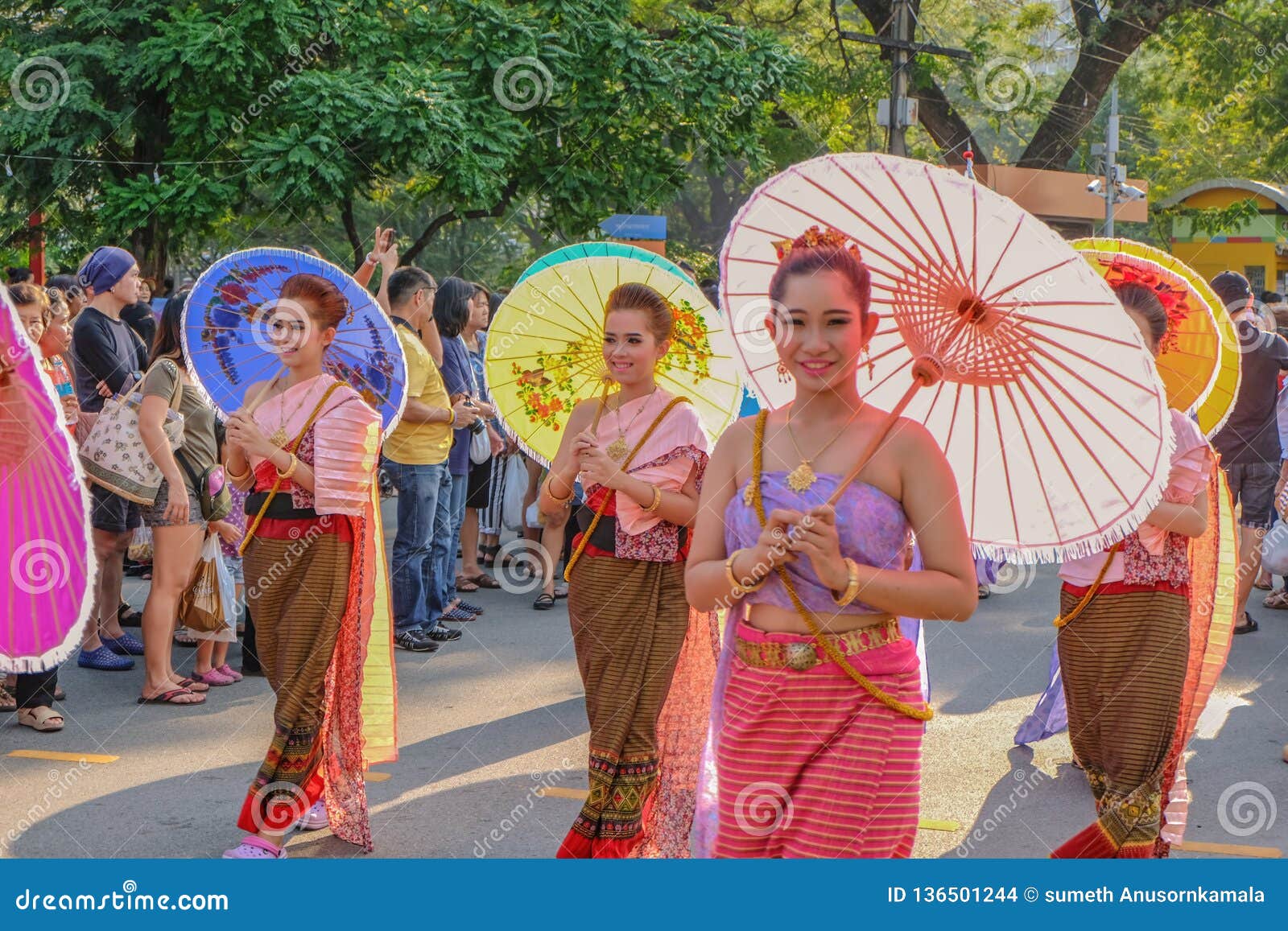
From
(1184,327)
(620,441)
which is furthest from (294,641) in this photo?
(1184,327)

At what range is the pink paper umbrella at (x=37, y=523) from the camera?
174cm

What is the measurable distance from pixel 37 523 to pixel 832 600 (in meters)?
1.38

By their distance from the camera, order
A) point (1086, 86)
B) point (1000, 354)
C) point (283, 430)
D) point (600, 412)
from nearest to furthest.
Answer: point (1000, 354) → point (283, 430) → point (600, 412) → point (1086, 86)

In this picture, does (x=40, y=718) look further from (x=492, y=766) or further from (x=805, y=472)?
(x=805, y=472)

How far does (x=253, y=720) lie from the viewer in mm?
6105

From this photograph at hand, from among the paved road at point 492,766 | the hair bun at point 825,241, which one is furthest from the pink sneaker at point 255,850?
the hair bun at point 825,241

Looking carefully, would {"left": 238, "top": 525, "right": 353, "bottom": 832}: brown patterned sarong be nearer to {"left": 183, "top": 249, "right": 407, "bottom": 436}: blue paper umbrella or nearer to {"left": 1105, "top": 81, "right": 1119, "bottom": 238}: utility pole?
{"left": 183, "top": 249, "right": 407, "bottom": 436}: blue paper umbrella

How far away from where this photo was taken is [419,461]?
24.2 ft

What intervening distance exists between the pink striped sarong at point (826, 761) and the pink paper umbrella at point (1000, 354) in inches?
14.8

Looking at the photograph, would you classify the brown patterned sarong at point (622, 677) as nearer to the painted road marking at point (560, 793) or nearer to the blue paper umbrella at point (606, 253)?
the painted road marking at point (560, 793)

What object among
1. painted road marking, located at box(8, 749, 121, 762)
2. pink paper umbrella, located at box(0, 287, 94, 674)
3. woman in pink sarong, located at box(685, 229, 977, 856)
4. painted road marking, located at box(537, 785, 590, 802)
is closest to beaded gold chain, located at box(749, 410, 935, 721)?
woman in pink sarong, located at box(685, 229, 977, 856)

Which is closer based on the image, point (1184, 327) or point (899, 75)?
point (1184, 327)

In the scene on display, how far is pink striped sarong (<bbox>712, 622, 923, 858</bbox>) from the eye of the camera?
2.62m

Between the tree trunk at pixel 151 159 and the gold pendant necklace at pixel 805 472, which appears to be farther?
the tree trunk at pixel 151 159
